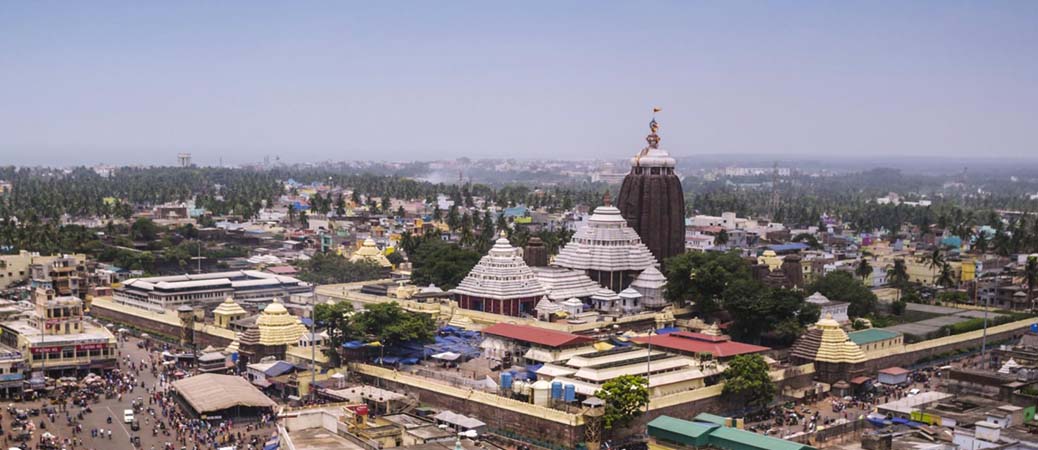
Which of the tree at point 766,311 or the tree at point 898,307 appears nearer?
the tree at point 766,311

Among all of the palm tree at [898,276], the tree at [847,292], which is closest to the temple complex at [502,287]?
the tree at [847,292]

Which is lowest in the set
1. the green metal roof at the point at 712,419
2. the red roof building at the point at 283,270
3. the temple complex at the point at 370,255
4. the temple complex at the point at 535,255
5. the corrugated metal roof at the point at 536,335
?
the green metal roof at the point at 712,419

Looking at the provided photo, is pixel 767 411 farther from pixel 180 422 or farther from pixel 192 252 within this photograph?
pixel 192 252

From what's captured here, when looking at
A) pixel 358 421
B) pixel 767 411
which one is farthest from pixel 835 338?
pixel 358 421

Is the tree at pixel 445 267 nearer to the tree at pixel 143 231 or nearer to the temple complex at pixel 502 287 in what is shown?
the temple complex at pixel 502 287

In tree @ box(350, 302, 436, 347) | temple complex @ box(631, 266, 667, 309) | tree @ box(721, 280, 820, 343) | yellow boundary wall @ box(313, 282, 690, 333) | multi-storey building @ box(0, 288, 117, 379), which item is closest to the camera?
tree @ box(350, 302, 436, 347)

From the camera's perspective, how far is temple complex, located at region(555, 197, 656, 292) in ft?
191

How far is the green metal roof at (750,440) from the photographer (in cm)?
3019

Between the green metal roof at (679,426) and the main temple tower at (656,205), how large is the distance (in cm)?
2793

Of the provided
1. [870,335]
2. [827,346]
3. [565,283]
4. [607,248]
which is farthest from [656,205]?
[827,346]

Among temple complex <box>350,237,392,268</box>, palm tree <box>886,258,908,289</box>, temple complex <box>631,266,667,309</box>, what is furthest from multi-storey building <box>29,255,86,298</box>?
palm tree <box>886,258,908,289</box>

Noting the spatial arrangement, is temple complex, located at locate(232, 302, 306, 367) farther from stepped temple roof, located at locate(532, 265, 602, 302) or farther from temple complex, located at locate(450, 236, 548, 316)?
stepped temple roof, located at locate(532, 265, 602, 302)

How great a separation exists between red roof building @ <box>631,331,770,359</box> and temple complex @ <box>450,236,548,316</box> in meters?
9.81

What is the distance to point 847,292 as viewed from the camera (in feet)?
187
